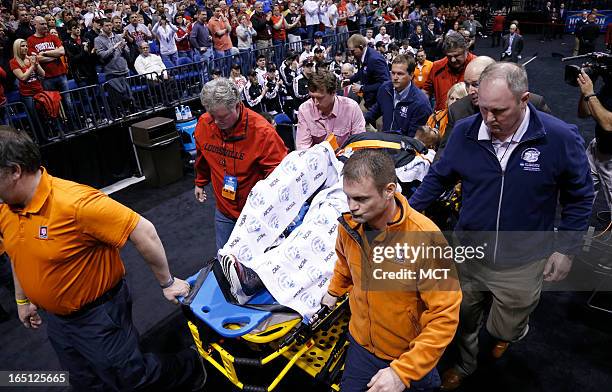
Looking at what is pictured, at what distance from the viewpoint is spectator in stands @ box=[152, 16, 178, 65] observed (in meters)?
8.61

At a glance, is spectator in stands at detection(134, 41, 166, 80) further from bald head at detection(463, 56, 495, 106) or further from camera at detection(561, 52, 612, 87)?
camera at detection(561, 52, 612, 87)

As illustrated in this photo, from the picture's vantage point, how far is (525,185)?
2.14 metres

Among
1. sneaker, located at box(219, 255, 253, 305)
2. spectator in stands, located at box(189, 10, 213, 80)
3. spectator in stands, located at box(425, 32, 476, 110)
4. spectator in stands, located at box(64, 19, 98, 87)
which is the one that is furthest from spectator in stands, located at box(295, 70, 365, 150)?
spectator in stands, located at box(189, 10, 213, 80)

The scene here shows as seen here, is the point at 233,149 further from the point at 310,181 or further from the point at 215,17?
the point at 215,17

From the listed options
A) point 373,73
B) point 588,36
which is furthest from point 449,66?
point 588,36

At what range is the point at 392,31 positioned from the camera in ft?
47.5

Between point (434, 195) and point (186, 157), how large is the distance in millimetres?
4962

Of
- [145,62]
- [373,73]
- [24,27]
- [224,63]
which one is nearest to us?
[373,73]

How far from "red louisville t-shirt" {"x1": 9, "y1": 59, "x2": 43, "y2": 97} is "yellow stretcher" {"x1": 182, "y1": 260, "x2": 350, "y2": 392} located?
4.85m

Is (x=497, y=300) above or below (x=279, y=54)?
below

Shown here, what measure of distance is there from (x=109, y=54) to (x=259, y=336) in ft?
21.6

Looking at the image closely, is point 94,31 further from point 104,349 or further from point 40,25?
point 104,349

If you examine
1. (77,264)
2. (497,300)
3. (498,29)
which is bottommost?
(497,300)

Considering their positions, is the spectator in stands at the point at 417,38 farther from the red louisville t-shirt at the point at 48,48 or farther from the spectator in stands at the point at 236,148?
the spectator in stands at the point at 236,148
